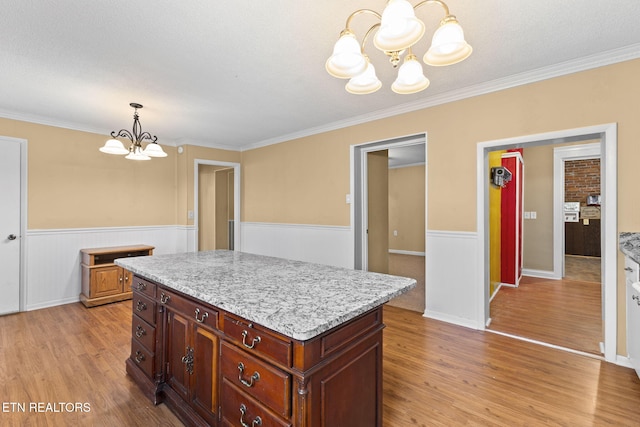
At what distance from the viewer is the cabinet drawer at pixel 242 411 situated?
116 cm

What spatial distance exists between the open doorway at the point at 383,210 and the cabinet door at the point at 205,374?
2.70m

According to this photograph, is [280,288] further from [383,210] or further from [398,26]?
[383,210]

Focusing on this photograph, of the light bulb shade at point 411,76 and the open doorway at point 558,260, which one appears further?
the open doorway at point 558,260

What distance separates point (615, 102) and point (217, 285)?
3248 millimetres

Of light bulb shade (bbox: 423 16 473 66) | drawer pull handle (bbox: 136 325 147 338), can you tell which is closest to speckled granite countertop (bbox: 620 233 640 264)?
light bulb shade (bbox: 423 16 473 66)

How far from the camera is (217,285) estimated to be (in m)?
1.55

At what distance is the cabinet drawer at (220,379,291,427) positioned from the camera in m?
1.16

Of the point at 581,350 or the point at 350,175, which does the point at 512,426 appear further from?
the point at 350,175

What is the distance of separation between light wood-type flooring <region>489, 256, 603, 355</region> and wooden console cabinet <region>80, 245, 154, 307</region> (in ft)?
15.0

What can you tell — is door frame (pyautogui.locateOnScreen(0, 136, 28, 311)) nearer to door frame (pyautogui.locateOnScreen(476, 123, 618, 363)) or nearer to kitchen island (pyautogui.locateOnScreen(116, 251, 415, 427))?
kitchen island (pyautogui.locateOnScreen(116, 251, 415, 427))

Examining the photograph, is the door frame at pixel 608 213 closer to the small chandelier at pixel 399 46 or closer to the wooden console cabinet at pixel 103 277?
the small chandelier at pixel 399 46

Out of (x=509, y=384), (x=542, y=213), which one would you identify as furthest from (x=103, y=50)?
(x=542, y=213)

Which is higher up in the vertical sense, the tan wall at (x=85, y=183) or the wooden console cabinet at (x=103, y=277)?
the tan wall at (x=85, y=183)

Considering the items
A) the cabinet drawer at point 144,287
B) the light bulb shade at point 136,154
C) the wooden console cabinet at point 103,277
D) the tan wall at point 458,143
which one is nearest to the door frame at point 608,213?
the tan wall at point 458,143
